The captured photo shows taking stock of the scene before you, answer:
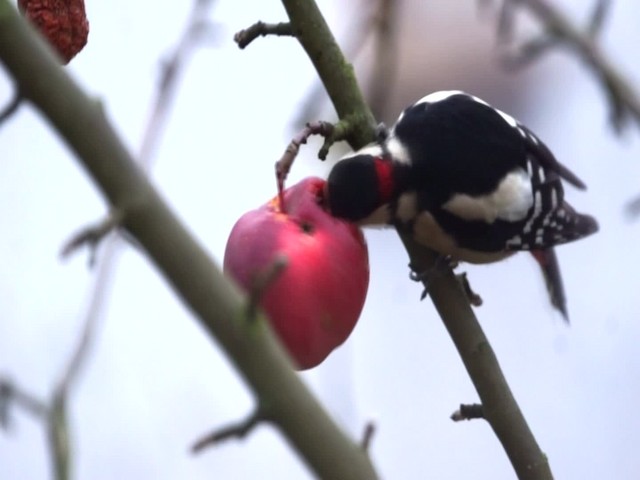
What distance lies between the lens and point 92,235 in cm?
52

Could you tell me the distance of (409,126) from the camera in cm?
135

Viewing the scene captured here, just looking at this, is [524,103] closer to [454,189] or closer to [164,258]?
[454,189]

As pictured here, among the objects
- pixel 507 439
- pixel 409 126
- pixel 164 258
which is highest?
pixel 409 126

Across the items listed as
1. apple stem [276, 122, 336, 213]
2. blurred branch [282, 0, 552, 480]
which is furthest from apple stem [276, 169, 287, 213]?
blurred branch [282, 0, 552, 480]

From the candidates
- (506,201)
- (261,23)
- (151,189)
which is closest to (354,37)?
(506,201)

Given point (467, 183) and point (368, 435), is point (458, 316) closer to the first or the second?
point (467, 183)

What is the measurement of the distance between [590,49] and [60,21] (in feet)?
2.15

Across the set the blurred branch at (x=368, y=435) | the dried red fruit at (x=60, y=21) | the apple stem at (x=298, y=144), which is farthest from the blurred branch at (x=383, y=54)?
the blurred branch at (x=368, y=435)

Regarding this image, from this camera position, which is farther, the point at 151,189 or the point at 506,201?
the point at 506,201

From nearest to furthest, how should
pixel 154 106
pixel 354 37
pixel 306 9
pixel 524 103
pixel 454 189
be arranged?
1. pixel 154 106
2. pixel 306 9
3. pixel 454 189
4. pixel 354 37
5. pixel 524 103

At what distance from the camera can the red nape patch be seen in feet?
4.00

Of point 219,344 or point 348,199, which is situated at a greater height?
point 348,199

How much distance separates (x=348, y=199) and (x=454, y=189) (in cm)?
24

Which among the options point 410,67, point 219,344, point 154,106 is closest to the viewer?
point 219,344
